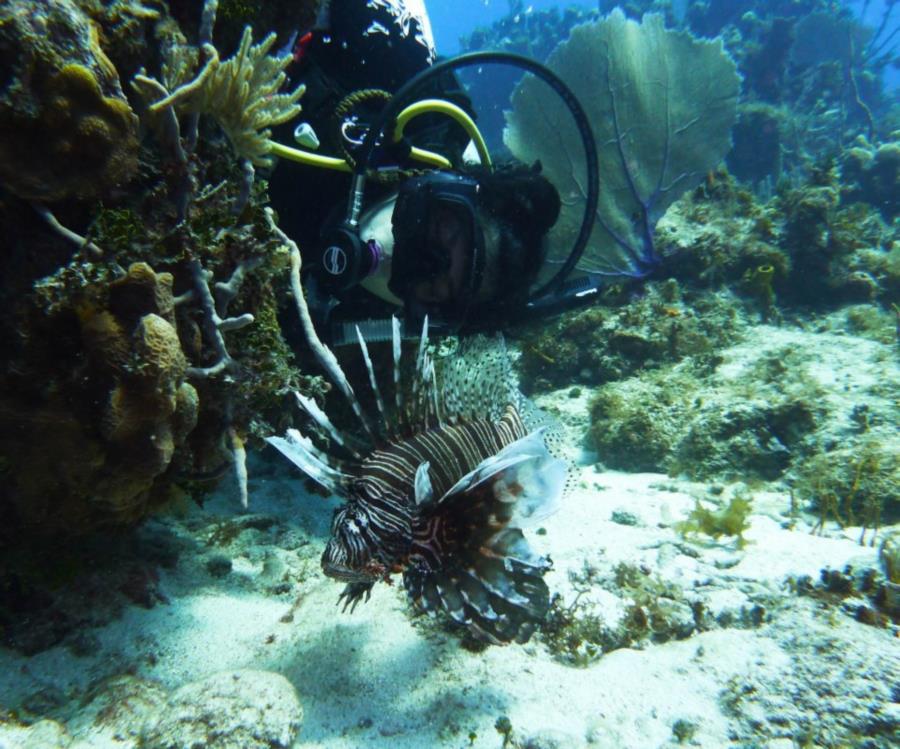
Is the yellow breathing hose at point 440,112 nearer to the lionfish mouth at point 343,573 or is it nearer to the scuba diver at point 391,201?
the scuba diver at point 391,201

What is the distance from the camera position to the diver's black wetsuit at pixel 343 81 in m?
3.84

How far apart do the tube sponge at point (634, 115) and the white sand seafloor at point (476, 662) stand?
16.7ft

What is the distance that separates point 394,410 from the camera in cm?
267

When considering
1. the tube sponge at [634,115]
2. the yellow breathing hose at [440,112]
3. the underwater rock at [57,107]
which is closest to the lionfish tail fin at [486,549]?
→ the underwater rock at [57,107]

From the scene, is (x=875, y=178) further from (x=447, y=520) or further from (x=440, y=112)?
(x=447, y=520)

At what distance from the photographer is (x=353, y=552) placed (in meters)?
2.03

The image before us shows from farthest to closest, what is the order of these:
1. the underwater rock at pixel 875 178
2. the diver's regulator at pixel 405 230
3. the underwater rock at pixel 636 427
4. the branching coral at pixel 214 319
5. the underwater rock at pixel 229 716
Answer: the underwater rock at pixel 875 178 < the underwater rock at pixel 636 427 < the diver's regulator at pixel 405 230 < the branching coral at pixel 214 319 < the underwater rock at pixel 229 716

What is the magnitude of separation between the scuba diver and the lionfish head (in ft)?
4.86

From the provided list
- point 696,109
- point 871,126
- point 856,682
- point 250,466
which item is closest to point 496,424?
point 856,682

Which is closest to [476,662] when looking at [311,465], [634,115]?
[311,465]

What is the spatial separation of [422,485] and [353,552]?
396 mm

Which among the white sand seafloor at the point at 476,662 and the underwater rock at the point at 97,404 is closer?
the underwater rock at the point at 97,404

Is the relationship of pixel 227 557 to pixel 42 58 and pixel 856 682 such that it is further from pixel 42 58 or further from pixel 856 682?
pixel 856 682

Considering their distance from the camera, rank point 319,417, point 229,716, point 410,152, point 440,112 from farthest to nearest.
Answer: point 440,112 < point 410,152 < point 319,417 < point 229,716
